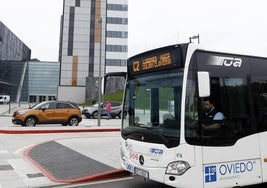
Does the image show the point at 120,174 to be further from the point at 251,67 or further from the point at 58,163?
the point at 251,67

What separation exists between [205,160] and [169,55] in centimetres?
202

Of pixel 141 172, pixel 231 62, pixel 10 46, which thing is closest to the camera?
pixel 141 172

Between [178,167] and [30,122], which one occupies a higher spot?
[30,122]

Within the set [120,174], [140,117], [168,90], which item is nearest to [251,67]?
[168,90]

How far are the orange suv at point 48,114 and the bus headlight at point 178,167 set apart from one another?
16512 millimetres

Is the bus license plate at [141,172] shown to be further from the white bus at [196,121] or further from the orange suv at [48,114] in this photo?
the orange suv at [48,114]

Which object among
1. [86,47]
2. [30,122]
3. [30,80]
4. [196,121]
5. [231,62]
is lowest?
[30,122]

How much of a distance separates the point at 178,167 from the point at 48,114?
54.9ft

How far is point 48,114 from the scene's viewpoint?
2102 centimetres

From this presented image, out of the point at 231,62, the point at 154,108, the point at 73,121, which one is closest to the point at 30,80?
the point at 73,121

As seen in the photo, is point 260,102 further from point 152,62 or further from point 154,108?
point 152,62

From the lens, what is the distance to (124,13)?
75.5 metres

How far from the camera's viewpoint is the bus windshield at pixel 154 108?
5695 millimetres

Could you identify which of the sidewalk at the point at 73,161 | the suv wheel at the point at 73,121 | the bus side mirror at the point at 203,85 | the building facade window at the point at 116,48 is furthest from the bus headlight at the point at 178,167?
the building facade window at the point at 116,48
